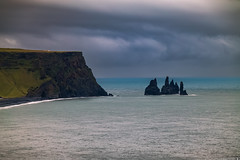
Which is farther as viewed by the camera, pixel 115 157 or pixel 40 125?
pixel 40 125

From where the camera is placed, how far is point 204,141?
90.6 m

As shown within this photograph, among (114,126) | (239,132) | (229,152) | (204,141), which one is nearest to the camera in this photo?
(229,152)

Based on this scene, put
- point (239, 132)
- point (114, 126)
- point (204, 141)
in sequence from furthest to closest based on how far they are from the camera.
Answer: point (114, 126) → point (239, 132) → point (204, 141)

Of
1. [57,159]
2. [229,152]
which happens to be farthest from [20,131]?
[229,152]

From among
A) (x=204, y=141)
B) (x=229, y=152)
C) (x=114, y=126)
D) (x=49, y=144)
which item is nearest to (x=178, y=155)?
(x=229, y=152)

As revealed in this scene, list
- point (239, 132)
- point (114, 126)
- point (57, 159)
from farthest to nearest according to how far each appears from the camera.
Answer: point (114, 126) → point (239, 132) → point (57, 159)

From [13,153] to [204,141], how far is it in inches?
1685

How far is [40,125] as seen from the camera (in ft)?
394

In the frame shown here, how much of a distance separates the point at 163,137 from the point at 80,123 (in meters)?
38.7

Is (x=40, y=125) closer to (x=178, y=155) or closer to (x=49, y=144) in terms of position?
(x=49, y=144)

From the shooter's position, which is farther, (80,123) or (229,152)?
(80,123)

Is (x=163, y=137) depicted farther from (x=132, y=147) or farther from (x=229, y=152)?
(x=229, y=152)

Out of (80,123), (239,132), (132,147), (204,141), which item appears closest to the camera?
(132,147)

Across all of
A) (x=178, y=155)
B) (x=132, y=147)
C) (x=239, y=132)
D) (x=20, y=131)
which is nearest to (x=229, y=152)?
(x=178, y=155)
